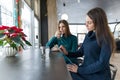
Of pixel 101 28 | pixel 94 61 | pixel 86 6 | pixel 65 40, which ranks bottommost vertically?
pixel 94 61

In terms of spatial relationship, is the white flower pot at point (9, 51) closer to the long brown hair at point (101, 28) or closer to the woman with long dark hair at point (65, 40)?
the long brown hair at point (101, 28)

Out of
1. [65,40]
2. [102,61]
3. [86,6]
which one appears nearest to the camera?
[102,61]

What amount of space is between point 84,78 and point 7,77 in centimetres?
86

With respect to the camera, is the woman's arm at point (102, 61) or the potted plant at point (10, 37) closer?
the woman's arm at point (102, 61)

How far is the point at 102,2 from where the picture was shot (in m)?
8.29

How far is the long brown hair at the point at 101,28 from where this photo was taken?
154 centimetres

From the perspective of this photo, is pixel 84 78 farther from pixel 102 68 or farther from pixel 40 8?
pixel 40 8

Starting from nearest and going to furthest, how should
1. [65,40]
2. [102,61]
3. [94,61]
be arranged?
1. [102,61]
2. [94,61]
3. [65,40]

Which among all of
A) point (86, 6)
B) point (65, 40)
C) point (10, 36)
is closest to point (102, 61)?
point (10, 36)

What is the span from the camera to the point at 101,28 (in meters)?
1.58

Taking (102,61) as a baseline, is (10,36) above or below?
above

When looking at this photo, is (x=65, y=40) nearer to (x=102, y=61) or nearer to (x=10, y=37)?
(x=10, y=37)

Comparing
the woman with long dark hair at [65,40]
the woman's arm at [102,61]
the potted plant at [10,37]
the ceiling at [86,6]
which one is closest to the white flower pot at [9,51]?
the potted plant at [10,37]

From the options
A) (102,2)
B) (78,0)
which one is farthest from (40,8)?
(102,2)
